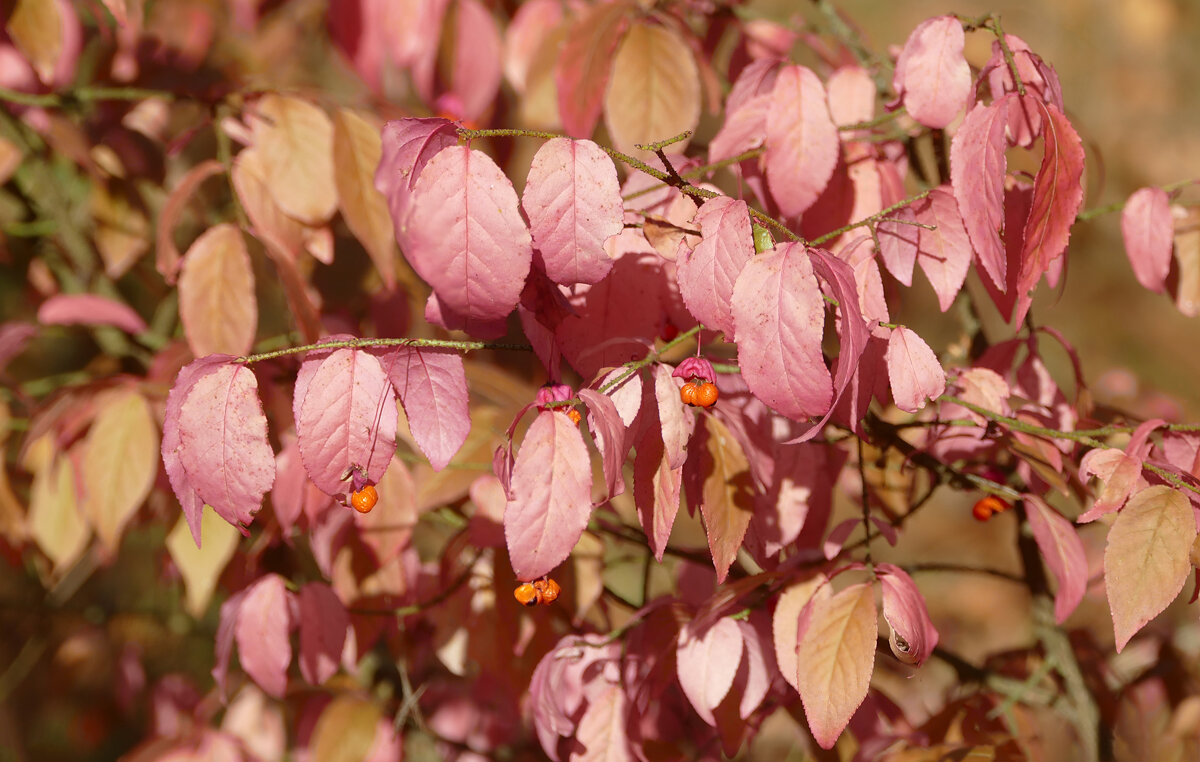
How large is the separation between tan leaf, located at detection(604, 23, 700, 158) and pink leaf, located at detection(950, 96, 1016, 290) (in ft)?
1.39

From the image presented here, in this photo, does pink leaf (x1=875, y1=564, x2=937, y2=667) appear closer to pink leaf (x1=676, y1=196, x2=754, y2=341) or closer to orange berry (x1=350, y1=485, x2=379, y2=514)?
pink leaf (x1=676, y1=196, x2=754, y2=341)

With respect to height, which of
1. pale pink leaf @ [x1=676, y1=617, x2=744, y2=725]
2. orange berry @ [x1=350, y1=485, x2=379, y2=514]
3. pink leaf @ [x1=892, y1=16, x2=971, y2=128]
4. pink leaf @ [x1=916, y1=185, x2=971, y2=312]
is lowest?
pale pink leaf @ [x1=676, y1=617, x2=744, y2=725]

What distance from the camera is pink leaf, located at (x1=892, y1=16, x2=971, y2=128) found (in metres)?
0.82

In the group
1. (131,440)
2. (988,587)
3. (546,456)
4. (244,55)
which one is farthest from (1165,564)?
(988,587)

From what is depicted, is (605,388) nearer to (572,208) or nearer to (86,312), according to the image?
(572,208)

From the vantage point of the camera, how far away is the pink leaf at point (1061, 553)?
87 centimetres

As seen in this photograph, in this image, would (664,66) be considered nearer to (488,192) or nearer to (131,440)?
(488,192)

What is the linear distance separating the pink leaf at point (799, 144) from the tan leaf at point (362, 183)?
16.8 inches

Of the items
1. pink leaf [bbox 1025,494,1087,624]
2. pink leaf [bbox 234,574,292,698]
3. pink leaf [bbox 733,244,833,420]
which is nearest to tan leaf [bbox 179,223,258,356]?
pink leaf [bbox 234,574,292,698]

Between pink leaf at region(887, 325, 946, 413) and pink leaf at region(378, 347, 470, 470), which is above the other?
pink leaf at region(887, 325, 946, 413)

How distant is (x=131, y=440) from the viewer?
107 centimetres

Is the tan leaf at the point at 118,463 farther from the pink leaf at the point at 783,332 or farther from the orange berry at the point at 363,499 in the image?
the pink leaf at the point at 783,332

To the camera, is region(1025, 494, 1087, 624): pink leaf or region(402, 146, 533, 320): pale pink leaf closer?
region(402, 146, 533, 320): pale pink leaf

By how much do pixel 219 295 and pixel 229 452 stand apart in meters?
0.39
